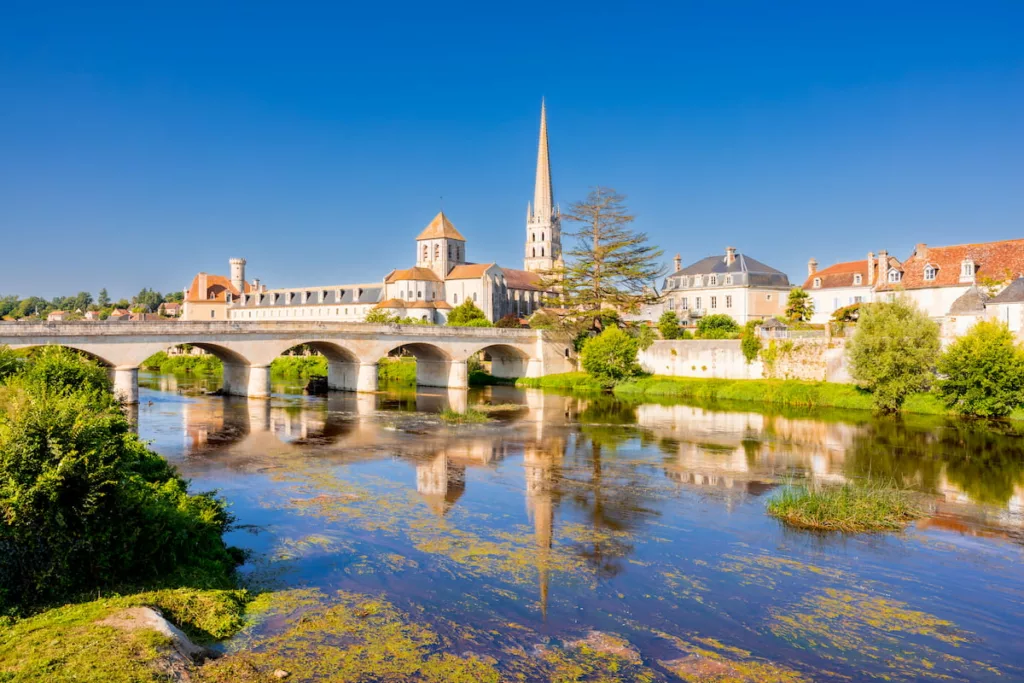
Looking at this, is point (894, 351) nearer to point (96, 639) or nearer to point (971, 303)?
point (971, 303)

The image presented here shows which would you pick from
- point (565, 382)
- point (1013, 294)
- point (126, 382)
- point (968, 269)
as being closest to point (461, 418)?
point (126, 382)

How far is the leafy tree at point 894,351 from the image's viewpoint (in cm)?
3297

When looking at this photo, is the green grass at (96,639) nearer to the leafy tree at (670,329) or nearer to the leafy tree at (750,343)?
the leafy tree at (750,343)

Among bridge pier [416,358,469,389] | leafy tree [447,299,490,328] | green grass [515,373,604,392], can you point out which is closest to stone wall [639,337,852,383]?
green grass [515,373,604,392]

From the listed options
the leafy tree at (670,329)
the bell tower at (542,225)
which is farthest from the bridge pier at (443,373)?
the bell tower at (542,225)

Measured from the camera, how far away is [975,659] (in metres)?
9.20

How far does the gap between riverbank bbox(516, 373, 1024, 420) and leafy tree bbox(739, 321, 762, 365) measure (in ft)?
6.01

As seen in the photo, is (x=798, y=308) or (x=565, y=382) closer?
(x=565, y=382)

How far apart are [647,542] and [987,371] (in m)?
24.0

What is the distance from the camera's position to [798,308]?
170 ft

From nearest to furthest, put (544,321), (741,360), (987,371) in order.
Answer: (987,371) < (741,360) < (544,321)

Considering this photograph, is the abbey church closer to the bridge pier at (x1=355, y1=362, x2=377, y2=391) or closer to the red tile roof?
the bridge pier at (x1=355, y1=362, x2=377, y2=391)

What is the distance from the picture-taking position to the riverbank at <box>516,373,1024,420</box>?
33812 mm

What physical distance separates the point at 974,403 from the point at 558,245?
3215 inches
